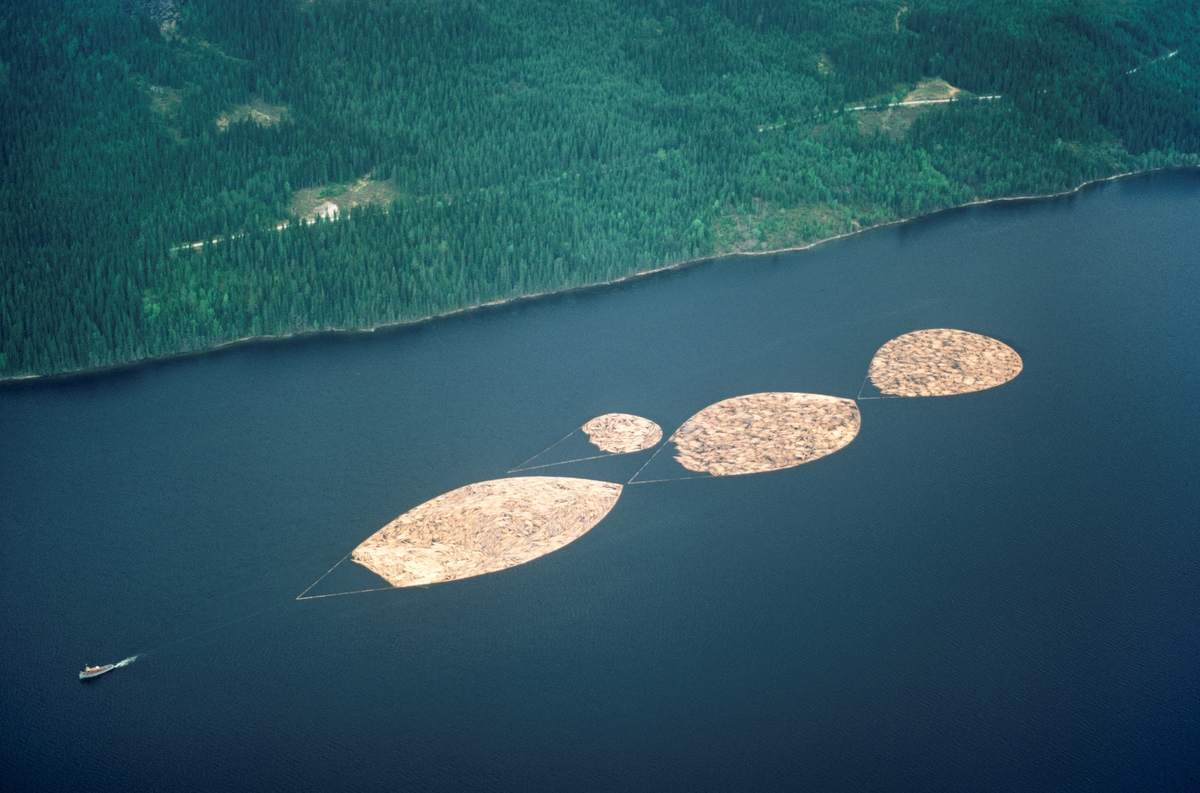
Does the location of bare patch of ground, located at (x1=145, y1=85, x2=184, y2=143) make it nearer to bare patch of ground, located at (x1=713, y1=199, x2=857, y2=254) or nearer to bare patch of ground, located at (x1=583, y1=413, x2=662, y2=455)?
bare patch of ground, located at (x1=713, y1=199, x2=857, y2=254)

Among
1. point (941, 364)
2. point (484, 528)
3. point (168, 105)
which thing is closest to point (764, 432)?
point (941, 364)

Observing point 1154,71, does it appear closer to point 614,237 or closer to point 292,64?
point 614,237

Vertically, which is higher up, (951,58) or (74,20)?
(74,20)

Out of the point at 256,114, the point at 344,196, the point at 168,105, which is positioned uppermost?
the point at 168,105

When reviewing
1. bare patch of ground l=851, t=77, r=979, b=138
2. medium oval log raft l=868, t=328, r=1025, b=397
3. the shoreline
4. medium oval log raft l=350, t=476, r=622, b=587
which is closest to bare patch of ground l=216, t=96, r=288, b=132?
the shoreline

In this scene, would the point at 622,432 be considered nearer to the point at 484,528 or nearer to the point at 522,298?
the point at 484,528

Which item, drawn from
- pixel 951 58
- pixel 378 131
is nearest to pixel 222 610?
pixel 378 131

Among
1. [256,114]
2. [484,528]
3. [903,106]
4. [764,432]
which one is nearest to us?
[484,528]
